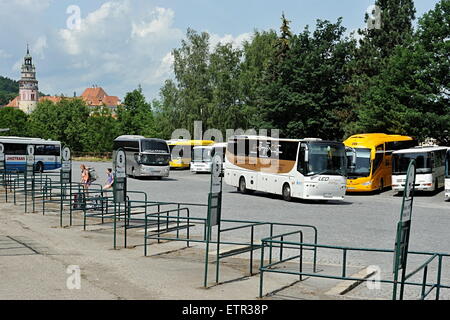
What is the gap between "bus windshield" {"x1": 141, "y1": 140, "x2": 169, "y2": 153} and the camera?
140 feet

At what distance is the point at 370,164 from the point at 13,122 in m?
94.2

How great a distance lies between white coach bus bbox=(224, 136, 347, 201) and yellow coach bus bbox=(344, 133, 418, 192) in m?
5.85

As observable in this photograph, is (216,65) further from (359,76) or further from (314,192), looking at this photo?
(314,192)

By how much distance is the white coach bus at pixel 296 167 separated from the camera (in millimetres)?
26750

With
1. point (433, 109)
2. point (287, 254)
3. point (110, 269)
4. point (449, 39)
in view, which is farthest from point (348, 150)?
point (110, 269)

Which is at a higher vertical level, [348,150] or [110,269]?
[348,150]

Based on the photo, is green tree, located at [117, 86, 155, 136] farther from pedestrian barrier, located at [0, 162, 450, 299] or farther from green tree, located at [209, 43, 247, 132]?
pedestrian barrier, located at [0, 162, 450, 299]

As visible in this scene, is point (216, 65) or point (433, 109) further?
point (216, 65)

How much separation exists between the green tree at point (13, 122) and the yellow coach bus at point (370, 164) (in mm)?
80792

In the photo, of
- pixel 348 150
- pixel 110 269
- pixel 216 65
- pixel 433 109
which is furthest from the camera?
pixel 216 65

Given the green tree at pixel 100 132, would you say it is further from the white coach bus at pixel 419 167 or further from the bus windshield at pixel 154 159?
the white coach bus at pixel 419 167

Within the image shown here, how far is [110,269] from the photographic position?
445 inches

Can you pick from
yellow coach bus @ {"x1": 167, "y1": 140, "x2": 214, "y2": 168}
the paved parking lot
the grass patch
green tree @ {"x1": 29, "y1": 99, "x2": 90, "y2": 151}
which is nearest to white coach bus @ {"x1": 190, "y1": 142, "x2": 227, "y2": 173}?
yellow coach bus @ {"x1": 167, "y1": 140, "x2": 214, "y2": 168}
